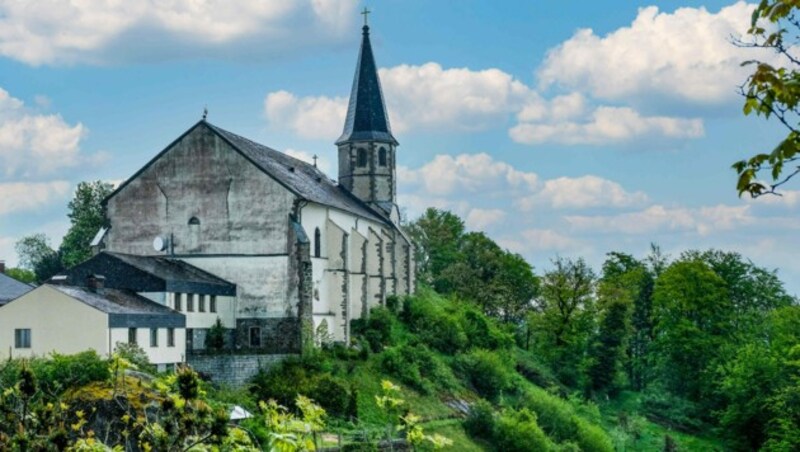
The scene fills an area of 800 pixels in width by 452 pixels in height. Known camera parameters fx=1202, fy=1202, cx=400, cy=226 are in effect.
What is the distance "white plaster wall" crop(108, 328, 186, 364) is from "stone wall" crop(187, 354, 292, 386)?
1452 millimetres

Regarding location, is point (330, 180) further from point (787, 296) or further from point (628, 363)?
point (787, 296)

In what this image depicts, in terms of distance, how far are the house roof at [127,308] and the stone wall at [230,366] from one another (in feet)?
9.21

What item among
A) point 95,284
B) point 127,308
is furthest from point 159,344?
point 95,284

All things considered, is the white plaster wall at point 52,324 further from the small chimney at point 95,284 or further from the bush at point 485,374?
the bush at point 485,374

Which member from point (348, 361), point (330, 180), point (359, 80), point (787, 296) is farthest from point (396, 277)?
point (787, 296)

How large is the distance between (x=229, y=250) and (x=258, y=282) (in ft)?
6.63

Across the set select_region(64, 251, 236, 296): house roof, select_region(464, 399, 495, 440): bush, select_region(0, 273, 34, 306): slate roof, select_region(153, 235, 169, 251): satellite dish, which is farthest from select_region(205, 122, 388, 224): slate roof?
select_region(464, 399, 495, 440): bush

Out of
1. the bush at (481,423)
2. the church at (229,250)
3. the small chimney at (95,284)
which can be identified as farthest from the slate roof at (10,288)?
the bush at (481,423)

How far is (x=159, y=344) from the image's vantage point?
45656 millimetres

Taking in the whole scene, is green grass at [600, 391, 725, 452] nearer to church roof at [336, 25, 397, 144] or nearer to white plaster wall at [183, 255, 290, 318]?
white plaster wall at [183, 255, 290, 318]

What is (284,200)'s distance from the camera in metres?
53.6

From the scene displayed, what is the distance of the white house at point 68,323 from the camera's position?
4197cm

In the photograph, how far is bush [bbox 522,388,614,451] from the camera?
182 ft

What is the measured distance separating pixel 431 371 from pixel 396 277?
15269 mm
